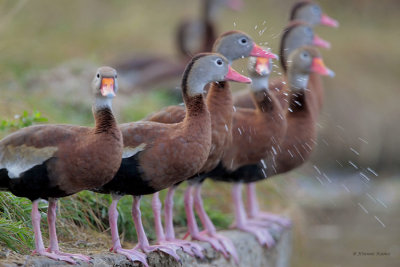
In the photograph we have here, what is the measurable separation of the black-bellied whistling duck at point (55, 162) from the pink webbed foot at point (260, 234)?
1.92 metres

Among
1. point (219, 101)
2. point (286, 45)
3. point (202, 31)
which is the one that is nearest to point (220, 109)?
point (219, 101)

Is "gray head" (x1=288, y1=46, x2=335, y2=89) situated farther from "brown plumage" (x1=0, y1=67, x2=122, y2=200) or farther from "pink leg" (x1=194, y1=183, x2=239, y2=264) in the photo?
"brown plumage" (x1=0, y1=67, x2=122, y2=200)

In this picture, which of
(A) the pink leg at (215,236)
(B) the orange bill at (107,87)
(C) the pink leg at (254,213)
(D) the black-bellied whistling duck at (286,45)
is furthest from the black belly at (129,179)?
(D) the black-bellied whistling duck at (286,45)

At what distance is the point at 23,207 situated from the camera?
195 inches

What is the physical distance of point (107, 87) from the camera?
173 inches

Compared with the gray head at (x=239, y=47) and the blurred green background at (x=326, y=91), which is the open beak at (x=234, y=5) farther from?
the gray head at (x=239, y=47)

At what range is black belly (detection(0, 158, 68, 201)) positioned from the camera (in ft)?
13.8

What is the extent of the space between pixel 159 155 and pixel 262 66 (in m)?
1.43

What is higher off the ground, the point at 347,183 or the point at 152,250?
the point at 152,250

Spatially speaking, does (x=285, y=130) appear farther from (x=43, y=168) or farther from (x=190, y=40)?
(x=190, y=40)

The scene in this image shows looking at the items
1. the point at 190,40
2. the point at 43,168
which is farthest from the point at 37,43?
the point at 43,168

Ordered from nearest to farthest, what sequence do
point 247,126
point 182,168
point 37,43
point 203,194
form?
point 182,168 → point 247,126 → point 203,194 → point 37,43

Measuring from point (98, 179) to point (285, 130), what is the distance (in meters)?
1.87

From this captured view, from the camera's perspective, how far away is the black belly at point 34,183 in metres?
4.21
